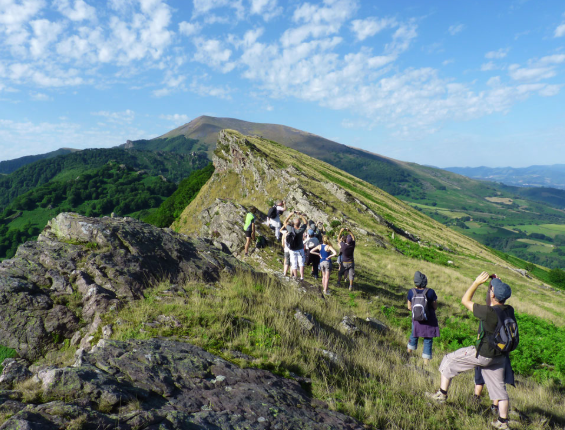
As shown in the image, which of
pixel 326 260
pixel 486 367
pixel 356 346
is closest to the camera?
pixel 486 367

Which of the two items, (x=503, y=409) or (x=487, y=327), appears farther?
(x=487, y=327)

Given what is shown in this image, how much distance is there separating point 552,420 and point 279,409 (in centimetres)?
505

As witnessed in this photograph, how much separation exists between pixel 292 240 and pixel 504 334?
317 inches

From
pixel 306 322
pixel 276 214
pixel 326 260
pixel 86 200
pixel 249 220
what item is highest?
pixel 276 214

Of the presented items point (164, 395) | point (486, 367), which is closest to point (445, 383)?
point (486, 367)

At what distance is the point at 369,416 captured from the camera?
4.21m

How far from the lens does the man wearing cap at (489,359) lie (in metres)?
4.74

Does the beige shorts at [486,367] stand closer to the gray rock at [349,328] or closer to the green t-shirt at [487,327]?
the green t-shirt at [487,327]

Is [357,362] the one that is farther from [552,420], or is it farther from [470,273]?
[470,273]

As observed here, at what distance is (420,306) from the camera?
6844mm

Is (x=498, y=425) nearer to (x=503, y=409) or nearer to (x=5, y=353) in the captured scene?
(x=503, y=409)

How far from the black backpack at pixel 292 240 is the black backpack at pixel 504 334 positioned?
7772 millimetres

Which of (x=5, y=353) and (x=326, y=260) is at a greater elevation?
(x=326, y=260)

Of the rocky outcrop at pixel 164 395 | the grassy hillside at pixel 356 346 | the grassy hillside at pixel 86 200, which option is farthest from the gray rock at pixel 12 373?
the grassy hillside at pixel 86 200
